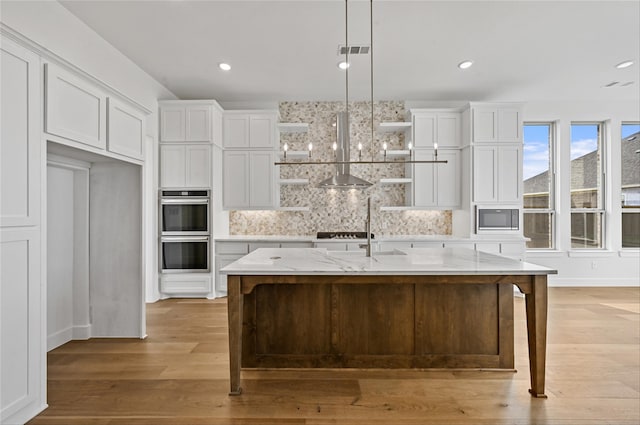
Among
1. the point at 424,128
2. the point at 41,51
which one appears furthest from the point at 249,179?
the point at 41,51

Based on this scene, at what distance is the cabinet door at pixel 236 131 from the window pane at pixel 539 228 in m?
4.74

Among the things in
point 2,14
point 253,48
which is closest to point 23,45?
point 2,14

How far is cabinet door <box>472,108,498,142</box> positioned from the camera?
4.94 metres

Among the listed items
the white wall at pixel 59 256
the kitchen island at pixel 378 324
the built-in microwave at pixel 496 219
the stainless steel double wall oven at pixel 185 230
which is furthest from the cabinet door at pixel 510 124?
the white wall at pixel 59 256

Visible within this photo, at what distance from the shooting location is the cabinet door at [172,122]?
484 cm

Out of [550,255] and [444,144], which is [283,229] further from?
[550,255]

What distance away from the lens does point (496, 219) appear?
4934 millimetres

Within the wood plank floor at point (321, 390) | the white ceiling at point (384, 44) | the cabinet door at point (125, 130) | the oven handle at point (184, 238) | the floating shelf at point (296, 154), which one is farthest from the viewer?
the floating shelf at point (296, 154)

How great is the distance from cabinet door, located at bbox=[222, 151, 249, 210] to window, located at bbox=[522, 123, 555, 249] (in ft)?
15.1

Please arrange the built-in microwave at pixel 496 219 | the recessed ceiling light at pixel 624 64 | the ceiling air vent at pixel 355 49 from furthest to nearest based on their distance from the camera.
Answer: the built-in microwave at pixel 496 219
the recessed ceiling light at pixel 624 64
the ceiling air vent at pixel 355 49

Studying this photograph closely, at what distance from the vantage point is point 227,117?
519 cm

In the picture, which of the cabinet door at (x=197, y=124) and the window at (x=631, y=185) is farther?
the window at (x=631, y=185)

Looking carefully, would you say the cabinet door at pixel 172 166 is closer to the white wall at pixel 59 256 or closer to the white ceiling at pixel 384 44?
the white ceiling at pixel 384 44

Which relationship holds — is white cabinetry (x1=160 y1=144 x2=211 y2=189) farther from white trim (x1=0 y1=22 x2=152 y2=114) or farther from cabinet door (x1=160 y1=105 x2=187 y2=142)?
white trim (x1=0 y1=22 x2=152 y2=114)
